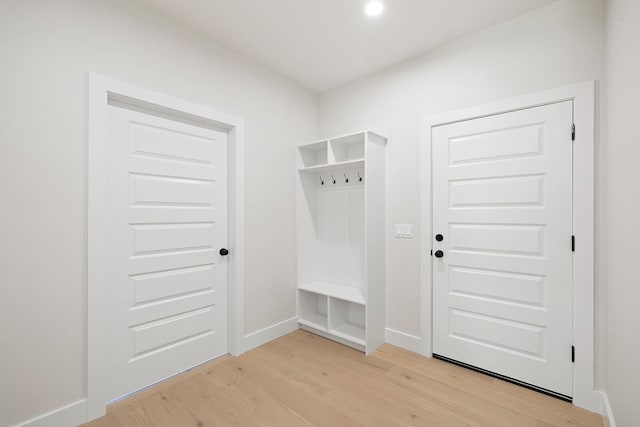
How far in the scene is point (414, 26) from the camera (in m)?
2.23

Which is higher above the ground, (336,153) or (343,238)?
(336,153)

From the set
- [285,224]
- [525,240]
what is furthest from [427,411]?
[285,224]

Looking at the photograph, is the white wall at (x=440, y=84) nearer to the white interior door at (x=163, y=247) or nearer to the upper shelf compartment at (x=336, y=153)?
the upper shelf compartment at (x=336, y=153)

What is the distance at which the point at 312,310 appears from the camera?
328cm

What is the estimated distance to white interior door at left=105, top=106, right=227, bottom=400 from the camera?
1.95 m

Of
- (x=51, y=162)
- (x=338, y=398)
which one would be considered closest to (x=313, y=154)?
(x=51, y=162)

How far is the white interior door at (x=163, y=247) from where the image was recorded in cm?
195

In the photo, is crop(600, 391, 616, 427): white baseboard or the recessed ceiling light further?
the recessed ceiling light

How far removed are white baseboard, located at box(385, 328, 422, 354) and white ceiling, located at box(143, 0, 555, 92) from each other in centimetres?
260

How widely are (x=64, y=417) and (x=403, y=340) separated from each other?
2.49 meters

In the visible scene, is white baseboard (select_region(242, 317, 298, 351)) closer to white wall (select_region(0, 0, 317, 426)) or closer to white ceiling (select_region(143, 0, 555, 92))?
white wall (select_region(0, 0, 317, 426))

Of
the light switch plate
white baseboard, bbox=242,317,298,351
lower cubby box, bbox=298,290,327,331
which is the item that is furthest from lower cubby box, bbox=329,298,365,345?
the light switch plate

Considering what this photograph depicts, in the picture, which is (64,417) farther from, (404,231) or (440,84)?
(440,84)

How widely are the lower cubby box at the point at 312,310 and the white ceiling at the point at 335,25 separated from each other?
243cm
